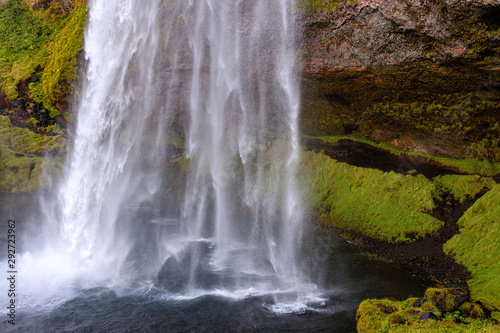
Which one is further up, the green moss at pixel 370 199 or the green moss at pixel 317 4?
the green moss at pixel 317 4

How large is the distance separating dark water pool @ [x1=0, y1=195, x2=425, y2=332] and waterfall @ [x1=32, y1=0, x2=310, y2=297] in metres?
1.76

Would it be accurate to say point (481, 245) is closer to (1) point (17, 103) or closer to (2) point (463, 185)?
(2) point (463, 185)

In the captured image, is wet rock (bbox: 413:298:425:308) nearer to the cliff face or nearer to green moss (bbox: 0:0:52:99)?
the cliff face

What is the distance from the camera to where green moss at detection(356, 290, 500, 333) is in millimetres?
10023

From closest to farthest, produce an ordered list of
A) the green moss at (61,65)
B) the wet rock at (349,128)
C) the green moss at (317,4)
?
the green moss at (317,4) → the wet rock at (349,128) → the green moss at (61,65)

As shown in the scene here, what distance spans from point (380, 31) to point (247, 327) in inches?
564

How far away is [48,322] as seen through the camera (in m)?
12.1

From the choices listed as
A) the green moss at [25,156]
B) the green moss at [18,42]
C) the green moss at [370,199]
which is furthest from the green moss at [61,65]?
the green moss at [370,199]

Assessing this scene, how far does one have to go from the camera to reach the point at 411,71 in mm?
17156

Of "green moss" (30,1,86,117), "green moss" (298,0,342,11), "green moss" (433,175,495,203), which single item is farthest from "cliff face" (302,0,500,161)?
"green moss" (30,1,86,117)

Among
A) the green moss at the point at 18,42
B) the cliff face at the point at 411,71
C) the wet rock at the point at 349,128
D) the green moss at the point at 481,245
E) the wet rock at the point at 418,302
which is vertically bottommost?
the wet rock at the point at 418,302

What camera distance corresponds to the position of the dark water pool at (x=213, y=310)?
39.2ft

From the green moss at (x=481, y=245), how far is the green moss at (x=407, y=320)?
2.65 m

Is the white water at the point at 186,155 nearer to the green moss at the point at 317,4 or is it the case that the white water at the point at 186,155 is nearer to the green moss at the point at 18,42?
the green moss at the point at 317,4
